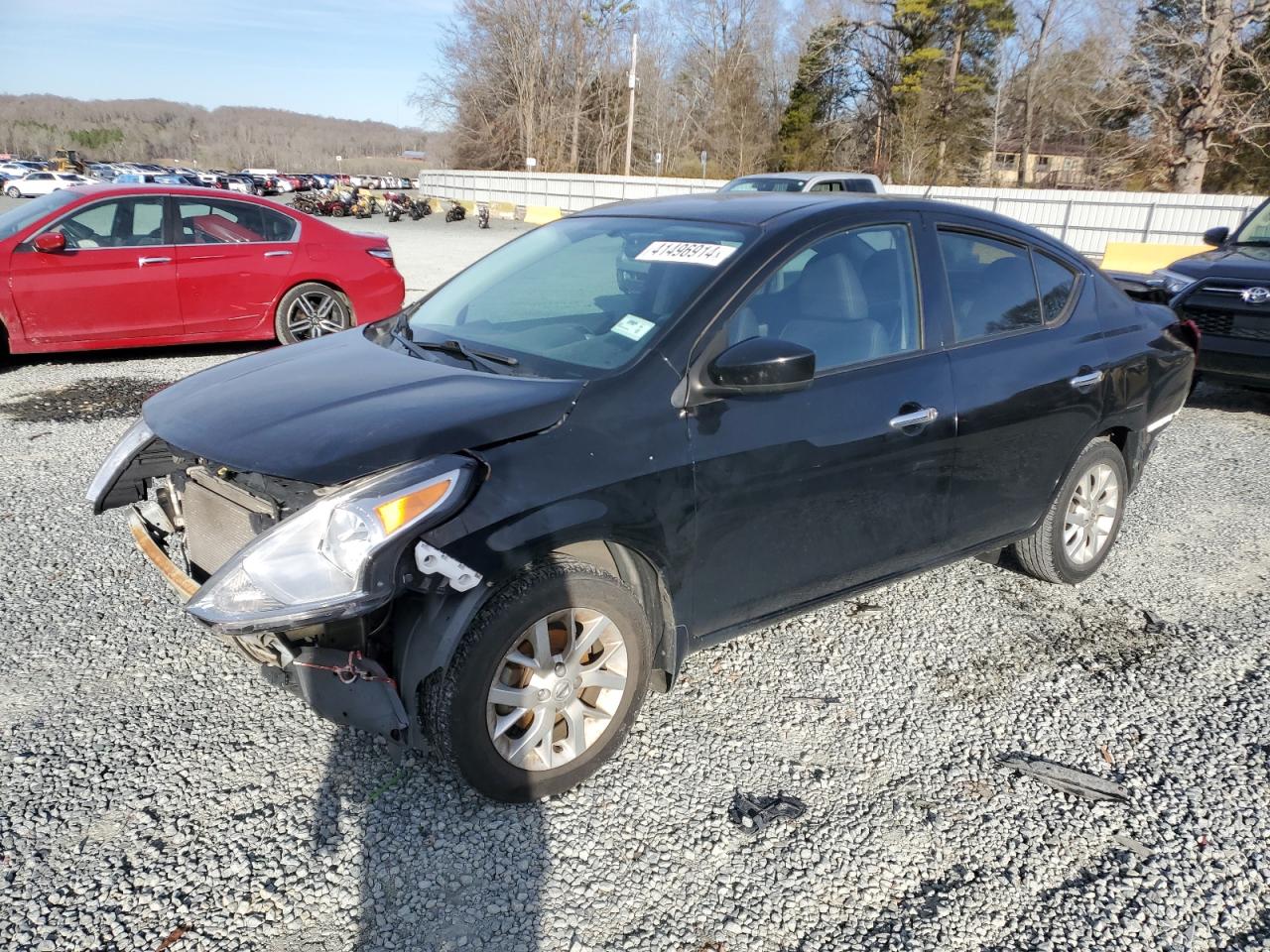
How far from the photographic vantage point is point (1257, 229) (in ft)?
27.7

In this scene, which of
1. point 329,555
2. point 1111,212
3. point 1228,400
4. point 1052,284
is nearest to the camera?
point 329,555

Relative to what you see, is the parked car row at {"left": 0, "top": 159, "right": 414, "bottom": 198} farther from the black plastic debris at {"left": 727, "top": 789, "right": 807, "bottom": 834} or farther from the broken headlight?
the black plastic debris at {"left": 727, "top": 789, "right": 807, "bottom": 834}

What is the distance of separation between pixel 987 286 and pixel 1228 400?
662cm

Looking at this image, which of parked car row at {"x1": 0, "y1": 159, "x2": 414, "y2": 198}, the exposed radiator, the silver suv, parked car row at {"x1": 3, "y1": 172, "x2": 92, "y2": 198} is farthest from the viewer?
parked car row at {"x1": 0, "y1": 159, "x2": 414, "y2": 198}

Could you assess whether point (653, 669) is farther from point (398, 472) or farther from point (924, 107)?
point (924, 107)

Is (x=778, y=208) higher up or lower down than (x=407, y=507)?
higher up

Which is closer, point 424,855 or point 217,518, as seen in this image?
point 424,855

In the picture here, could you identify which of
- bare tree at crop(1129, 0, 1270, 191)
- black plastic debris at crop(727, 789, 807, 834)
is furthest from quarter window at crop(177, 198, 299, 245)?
bare tree at crop(1129, 0, 1270, 191)

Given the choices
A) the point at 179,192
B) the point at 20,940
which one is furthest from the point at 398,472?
the point at 179,192

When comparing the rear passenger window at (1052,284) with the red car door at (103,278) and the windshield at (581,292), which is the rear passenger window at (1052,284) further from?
the red car door at (103,278)

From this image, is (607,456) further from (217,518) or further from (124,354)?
(124,354)

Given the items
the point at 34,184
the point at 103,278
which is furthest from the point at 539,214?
the point at 34,184

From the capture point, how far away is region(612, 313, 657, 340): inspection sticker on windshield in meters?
2.97

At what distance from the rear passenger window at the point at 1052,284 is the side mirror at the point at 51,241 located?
751cm
